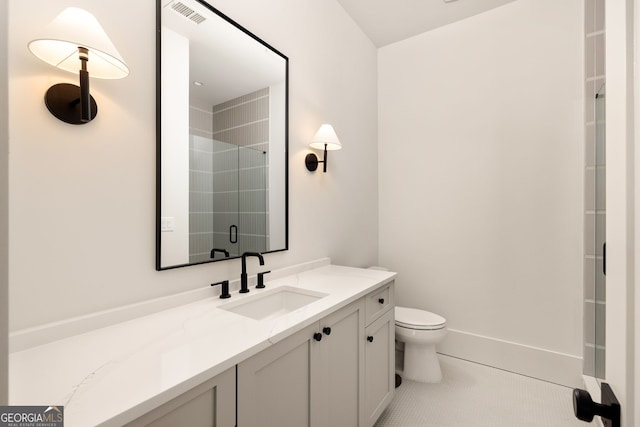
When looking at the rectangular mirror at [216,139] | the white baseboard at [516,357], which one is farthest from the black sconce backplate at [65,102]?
the white baseboard at [516,357]

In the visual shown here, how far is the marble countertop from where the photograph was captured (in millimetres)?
590

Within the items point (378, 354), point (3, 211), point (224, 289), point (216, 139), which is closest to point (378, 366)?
point (378, 354)

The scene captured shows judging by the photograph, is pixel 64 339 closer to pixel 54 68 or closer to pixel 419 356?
pixel 54 68

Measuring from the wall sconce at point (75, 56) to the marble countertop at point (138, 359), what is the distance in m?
0.69

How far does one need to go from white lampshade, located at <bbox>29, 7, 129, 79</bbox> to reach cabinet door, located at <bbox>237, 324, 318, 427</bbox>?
40.1 inches

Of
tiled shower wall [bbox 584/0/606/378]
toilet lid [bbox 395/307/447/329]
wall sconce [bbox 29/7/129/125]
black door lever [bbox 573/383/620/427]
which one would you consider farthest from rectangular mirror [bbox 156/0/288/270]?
tiled shower wall [bbox 584/0/606/378]

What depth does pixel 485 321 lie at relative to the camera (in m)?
2.35

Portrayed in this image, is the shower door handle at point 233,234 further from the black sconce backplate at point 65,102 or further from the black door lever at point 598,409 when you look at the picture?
the black door lever at point 598,409

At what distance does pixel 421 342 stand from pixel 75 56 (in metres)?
2.32

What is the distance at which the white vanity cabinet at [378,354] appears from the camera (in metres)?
1.49

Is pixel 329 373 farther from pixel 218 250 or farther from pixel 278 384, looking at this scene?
pixel 218 250

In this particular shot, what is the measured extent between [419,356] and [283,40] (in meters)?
2.35

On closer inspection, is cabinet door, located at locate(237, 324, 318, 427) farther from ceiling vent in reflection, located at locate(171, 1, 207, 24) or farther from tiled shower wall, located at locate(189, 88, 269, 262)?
ceiling vent in reflection, located at locate(171, 1, 207, 24)

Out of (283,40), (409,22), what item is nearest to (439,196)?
(409,22)
